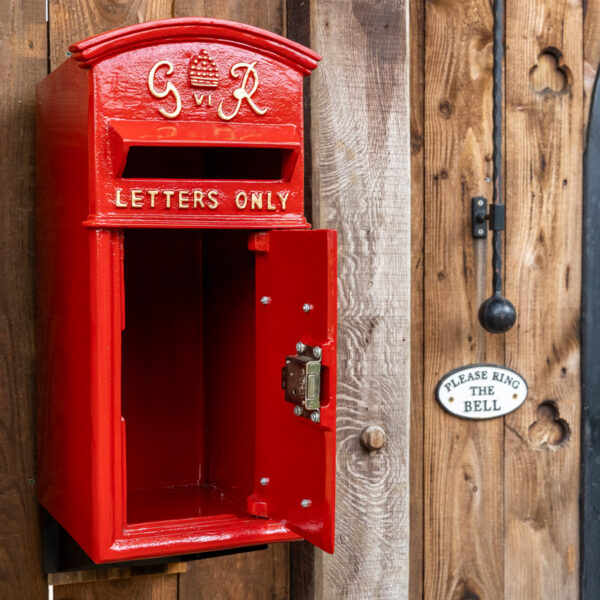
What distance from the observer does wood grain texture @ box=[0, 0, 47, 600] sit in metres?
1.95

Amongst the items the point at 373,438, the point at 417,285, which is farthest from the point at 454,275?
the point at 373,438

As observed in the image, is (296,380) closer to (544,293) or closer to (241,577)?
(241,577)

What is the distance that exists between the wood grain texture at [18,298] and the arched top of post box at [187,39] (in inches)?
16.6

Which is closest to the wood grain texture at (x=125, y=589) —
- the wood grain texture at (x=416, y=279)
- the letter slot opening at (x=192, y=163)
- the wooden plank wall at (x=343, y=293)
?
the wooden plank wall at (x=343, y=293)

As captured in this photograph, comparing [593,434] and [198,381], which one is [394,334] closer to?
[198,381]

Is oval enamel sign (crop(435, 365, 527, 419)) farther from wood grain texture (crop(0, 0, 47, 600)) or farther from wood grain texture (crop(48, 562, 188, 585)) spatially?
wood grain texture (crop(0, 0, 47, 600))

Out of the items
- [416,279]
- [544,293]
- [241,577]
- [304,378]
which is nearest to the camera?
[304,378]

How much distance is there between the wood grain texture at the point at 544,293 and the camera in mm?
2391

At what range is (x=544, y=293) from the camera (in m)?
2.44

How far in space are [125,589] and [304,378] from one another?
2.68 feet

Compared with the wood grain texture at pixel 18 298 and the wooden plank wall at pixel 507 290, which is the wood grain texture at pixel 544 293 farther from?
the wood grain texture at pixel 18 298

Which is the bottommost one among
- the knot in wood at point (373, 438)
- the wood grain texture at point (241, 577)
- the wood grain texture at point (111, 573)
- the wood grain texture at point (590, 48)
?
the wood grain texture at point (241, 577)

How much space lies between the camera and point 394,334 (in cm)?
213

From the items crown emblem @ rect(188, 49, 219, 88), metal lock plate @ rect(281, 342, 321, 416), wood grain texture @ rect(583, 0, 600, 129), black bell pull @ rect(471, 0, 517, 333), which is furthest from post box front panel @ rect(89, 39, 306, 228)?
wood grain texture @ rect(583, 0, 600, 129)
